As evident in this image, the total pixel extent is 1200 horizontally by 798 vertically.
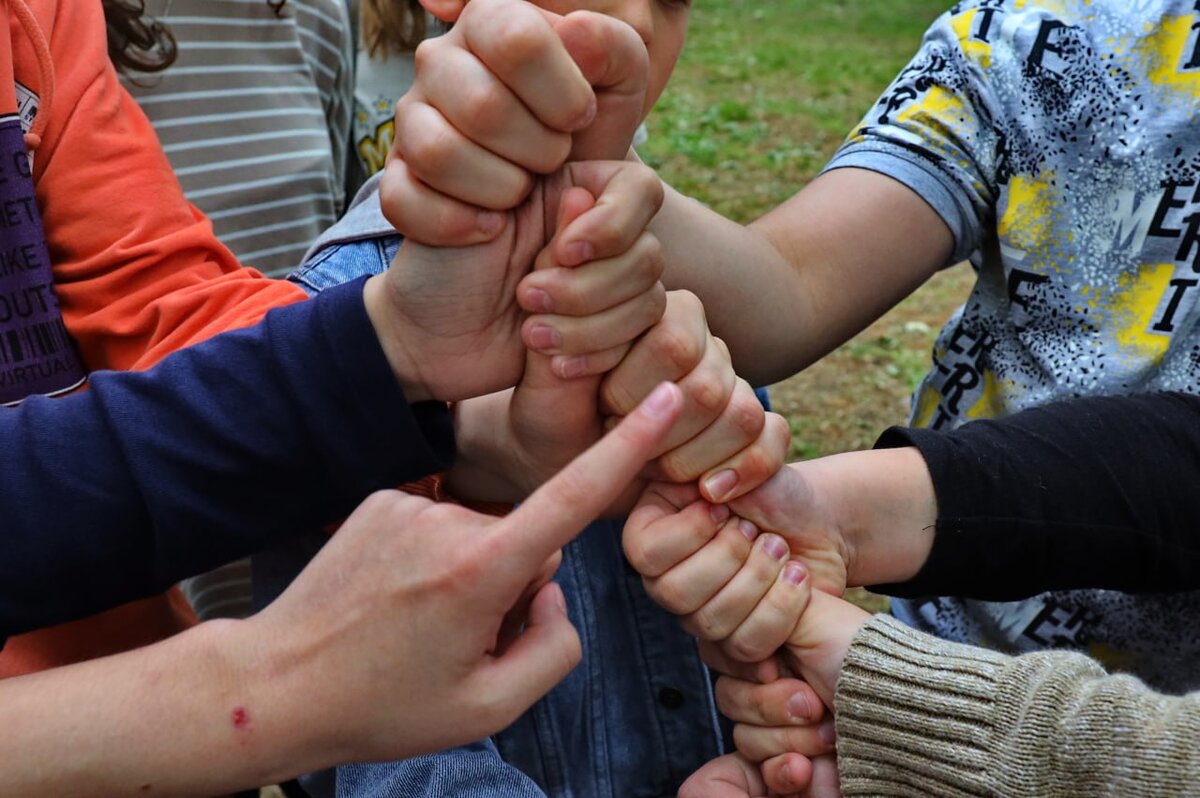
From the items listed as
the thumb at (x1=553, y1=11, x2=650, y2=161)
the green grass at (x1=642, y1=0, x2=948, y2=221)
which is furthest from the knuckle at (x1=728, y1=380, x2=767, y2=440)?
the green grass at (x1=642, y1=0, x2=948, y2=221)

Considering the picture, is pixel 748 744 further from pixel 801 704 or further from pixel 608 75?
pixel 608 75

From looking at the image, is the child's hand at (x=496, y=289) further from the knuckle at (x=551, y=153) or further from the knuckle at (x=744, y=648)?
the knuckle at (x=744, y=648)

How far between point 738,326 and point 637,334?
35cm

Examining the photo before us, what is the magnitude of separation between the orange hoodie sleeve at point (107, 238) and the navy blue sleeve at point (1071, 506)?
2.81 ft

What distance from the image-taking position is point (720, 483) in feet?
4.25

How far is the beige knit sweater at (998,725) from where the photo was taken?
39.3 inches

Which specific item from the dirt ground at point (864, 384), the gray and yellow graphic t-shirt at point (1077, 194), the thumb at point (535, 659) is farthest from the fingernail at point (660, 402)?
the dirt ground at point (864, 384)

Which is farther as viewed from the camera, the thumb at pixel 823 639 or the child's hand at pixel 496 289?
the thumb at pixel 823 639

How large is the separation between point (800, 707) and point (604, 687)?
11.0 inches

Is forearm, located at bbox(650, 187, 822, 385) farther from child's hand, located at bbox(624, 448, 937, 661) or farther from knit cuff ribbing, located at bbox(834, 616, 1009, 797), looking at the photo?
knit cuff ribbing, located at bbox(834, 616, 1009, 797)

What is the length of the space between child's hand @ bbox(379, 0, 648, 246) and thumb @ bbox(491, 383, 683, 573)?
12.5 inches

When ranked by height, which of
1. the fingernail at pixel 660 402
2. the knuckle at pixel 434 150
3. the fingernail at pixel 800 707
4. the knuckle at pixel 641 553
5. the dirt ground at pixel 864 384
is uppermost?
the knuckle at pixel 434 150

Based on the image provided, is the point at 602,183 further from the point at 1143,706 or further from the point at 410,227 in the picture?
the point at 1143,706

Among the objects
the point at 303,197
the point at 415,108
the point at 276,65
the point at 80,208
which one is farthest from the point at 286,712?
the point at 276,65
